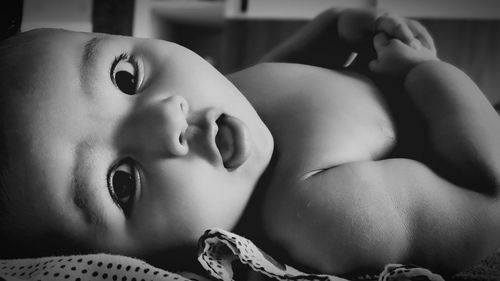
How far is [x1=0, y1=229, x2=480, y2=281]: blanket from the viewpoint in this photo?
0.93ft

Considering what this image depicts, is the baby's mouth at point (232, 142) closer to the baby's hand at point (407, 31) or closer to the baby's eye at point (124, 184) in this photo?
the baby's eye at point (124, 184)

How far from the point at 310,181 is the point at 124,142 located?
0.15 m

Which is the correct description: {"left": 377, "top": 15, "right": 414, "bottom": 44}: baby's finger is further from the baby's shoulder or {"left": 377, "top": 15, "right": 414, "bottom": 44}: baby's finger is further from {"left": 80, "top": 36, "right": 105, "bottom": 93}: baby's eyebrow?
{"left": 80, "top": 36, "right": 105, "bottom": 93}: baby's eyebrow

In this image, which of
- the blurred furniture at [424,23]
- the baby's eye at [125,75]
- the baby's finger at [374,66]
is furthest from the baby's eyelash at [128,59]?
the baby's finger at [374,66]

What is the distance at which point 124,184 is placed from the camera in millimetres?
332

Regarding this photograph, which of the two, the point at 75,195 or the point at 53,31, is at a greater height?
the point at 53,31

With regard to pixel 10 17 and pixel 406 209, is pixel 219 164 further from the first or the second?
pixel 10 17

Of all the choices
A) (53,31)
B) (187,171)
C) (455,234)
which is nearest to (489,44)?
(455,234)

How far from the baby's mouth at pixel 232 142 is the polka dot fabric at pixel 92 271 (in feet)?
0.31

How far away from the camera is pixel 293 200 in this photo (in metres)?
0.32

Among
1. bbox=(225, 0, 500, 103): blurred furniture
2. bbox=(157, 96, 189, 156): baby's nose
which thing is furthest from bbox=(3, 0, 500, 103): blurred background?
bbox=(157, 96, 189, 156): baby's nose

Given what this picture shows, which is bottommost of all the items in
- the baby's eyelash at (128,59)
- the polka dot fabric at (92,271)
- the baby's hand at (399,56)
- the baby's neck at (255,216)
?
the polka dot fabric at (92,271)

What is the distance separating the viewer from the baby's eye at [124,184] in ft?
1.08

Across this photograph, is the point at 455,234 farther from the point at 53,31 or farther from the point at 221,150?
the point at 53,31
